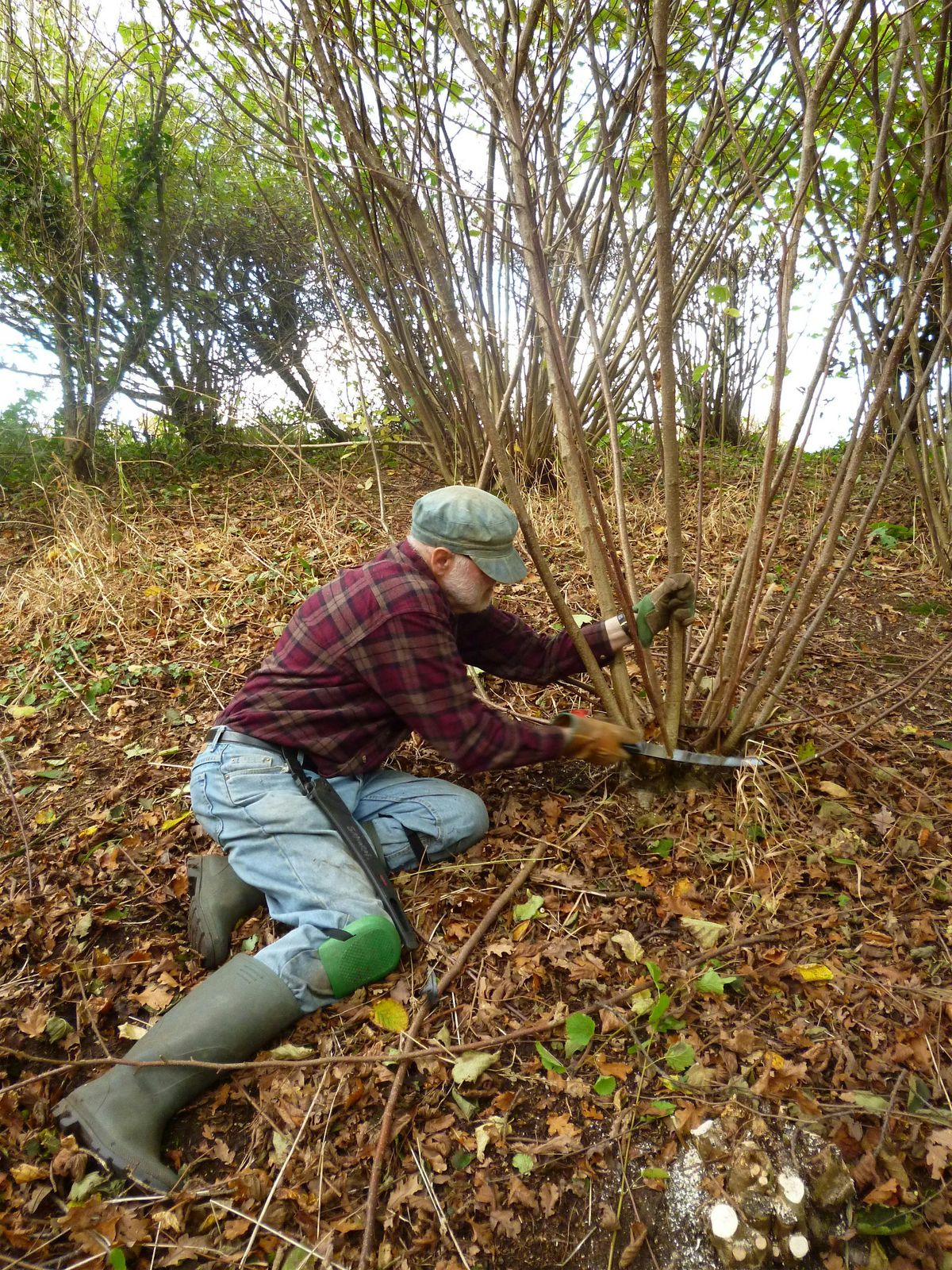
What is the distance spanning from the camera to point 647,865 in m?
2.34

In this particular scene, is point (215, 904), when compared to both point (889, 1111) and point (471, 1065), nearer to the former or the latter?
point (471, 1065)

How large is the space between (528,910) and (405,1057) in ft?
1.91

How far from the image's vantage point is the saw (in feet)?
7.84

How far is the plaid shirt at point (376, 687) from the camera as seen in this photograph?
7.23 feet

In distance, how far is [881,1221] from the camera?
4.60ft

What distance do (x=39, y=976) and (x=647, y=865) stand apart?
194cm

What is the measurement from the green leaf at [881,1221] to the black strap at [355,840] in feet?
3.93

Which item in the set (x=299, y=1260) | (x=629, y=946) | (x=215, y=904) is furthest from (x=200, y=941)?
(x=629, y=946)

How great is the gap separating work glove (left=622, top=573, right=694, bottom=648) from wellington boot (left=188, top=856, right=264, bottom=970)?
5.10 ft

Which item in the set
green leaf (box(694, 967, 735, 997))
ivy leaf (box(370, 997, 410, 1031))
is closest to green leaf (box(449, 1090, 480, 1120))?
ivy leaf (box(370, 997, 410, 1031))

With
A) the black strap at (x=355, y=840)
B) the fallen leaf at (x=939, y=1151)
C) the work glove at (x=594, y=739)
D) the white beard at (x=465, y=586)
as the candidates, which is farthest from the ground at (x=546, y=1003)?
the white beard at (x=465, y=586)

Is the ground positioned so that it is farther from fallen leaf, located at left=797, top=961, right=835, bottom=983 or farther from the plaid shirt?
the plaid shirt

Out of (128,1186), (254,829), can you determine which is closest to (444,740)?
(254,829)

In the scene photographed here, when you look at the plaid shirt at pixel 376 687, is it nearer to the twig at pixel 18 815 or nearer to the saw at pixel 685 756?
the saw at pixel 685 756
